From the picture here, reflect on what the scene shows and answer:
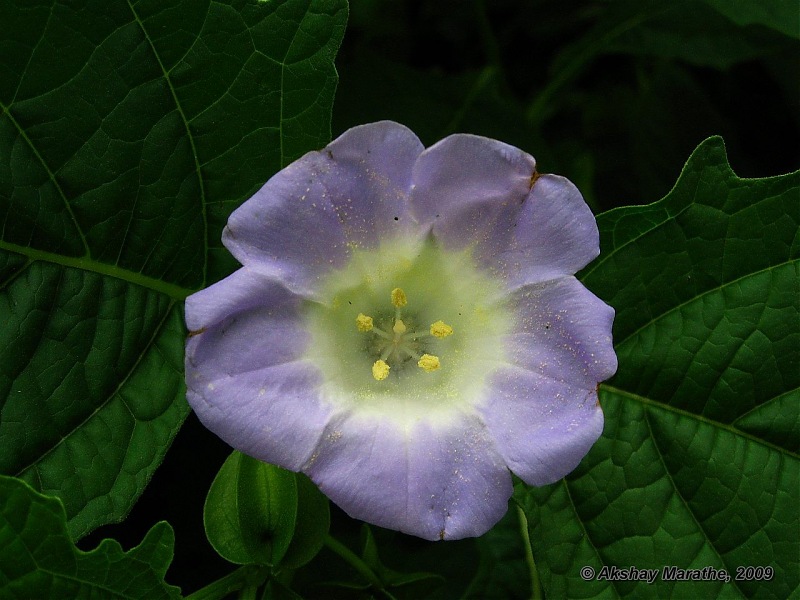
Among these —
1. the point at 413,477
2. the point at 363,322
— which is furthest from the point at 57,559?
the point at 363,322

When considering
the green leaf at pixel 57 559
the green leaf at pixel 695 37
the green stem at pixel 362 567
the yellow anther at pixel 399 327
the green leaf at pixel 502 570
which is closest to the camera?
the green leaf at pixel 57 559

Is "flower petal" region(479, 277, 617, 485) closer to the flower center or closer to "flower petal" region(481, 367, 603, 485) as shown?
"flower petal" region(481, 367, 603, 485)

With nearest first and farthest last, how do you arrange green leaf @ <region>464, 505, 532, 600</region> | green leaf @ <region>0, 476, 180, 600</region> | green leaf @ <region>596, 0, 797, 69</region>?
green leaf @ <region>0, 476, 180, 600</region> < green leaf @ <region>464, 505, 532, 600</region> < green leaf @ <region>596, 0, 797, 69</region>

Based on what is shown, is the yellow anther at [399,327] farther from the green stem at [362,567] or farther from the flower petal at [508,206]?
the green stem at [362,567]

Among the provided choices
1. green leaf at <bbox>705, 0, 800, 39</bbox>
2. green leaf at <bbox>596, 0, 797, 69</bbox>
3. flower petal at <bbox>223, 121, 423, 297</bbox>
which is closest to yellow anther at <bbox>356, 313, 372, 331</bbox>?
flower petal at <bbox>223, 121, 423, 297</bbox>

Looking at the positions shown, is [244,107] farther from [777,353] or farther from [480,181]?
[777,353]

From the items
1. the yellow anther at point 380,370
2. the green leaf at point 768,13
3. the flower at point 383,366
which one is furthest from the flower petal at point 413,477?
the green leaf at point 768,13

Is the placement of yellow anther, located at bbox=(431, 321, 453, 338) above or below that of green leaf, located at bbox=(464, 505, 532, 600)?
above

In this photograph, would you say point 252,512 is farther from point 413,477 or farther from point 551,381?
point 551,381
